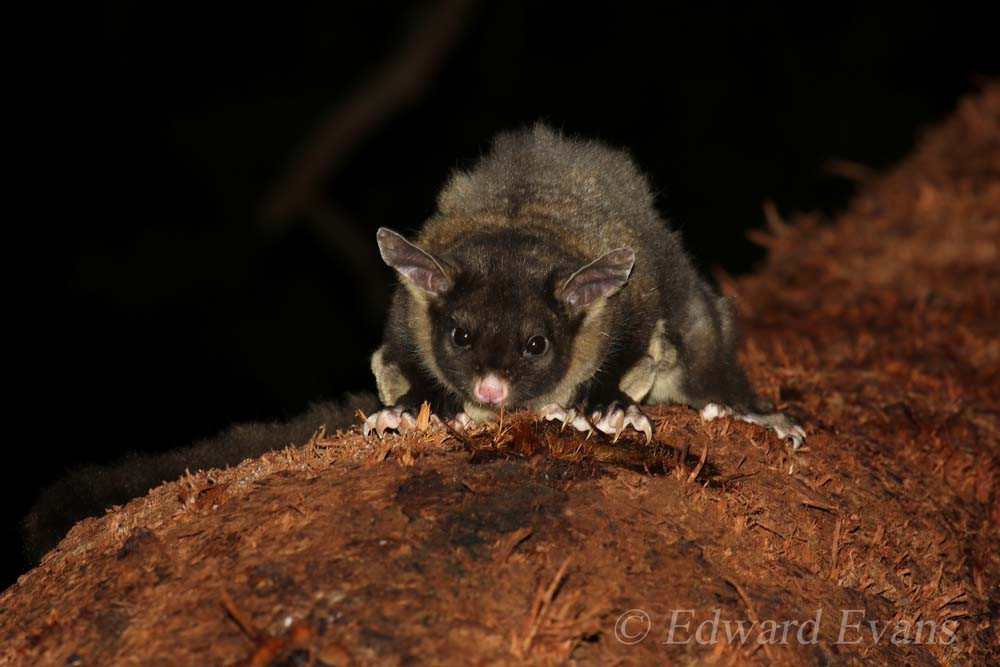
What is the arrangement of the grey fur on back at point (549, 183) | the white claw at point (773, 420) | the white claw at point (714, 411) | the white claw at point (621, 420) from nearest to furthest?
1. the white claw at point (621, 420)
2. the white claw at point (773, 420)
3. the white claw at point (714, 411)
4. the grey fur on back at point (549, 183)

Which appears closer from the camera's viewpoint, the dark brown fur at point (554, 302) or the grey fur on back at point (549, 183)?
the dark brown fur at point (554, 302)

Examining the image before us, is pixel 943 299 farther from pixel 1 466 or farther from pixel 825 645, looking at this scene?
pixel 1 466

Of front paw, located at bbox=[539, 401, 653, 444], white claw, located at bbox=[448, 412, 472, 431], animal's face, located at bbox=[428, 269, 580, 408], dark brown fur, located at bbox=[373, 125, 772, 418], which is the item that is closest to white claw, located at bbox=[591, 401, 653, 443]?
front paw, located at bbox=[539, 401, 653, 444]

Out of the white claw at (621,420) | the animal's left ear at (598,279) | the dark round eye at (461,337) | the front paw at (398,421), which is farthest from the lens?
the dark round eye at (461,337)

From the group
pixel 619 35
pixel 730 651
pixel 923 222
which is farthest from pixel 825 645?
pixel 619 35

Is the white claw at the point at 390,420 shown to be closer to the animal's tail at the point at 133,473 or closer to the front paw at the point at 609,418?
the animal's tail at the point at 133,473

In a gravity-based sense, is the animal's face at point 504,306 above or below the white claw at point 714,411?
above

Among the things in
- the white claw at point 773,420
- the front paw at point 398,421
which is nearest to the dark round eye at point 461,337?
the front paw at point 398,421
